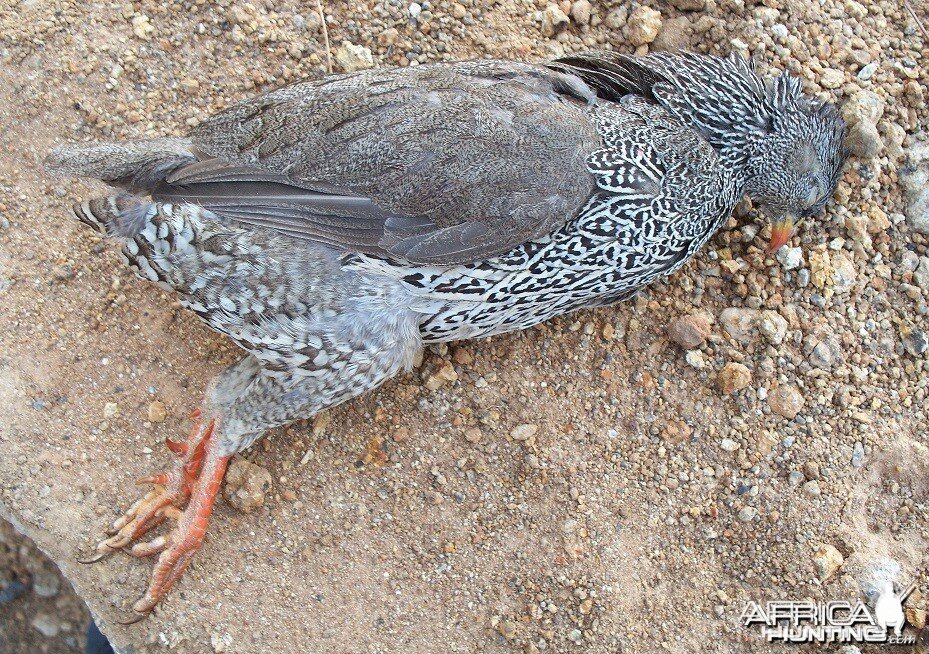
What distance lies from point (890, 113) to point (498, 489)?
2.66 metres

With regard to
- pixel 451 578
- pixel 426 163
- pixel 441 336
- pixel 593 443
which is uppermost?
pixel 426 163

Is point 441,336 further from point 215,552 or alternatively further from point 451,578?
point 215,552

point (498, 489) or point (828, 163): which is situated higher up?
point (828, 163)

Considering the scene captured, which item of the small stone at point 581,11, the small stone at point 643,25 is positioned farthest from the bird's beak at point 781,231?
the small stone at point 581,11

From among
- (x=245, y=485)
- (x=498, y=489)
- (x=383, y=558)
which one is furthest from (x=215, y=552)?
(x=498, y=489)

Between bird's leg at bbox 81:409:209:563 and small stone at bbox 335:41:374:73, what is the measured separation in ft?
6.04

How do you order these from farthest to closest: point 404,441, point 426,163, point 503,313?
1. point 404,441
2. point 503,313
3. point 426,163

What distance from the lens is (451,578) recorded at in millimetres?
3217

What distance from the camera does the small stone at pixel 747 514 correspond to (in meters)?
3.19

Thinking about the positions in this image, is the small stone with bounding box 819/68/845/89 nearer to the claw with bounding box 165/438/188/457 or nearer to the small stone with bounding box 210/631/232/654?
the claw with bounding box 165/438/188/457

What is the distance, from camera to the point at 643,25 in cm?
375

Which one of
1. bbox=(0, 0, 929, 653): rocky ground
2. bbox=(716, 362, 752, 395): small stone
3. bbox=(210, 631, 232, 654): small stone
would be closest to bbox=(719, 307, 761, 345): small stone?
bbox=(0, 0, 929, 653): rocky ground

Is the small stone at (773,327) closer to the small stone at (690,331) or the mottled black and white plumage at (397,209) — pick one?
the small stone at (690,331)

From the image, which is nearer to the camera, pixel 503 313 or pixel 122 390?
pixel 503 313
